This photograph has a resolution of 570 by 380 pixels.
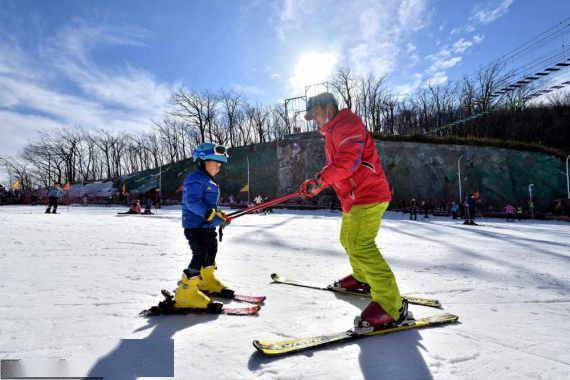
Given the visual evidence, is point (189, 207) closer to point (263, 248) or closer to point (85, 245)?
point (263, 248)

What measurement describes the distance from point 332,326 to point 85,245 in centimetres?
517

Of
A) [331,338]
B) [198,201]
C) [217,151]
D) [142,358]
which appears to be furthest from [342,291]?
[142,358]

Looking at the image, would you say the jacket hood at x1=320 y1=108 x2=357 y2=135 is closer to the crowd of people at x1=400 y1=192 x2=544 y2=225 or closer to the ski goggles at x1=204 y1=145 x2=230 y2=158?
the ski goggles at x1=204 y1=145 x2=230 y2=158

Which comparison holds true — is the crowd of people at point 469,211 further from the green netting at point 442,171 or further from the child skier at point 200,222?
the child skier at point 200,222

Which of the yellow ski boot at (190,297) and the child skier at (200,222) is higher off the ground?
the child skier at (200,222)

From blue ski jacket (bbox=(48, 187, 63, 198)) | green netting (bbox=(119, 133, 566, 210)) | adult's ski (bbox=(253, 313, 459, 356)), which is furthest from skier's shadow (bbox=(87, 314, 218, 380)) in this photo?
green netting (bbox=(119, 133, 566, 210))

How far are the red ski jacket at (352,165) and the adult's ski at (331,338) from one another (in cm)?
91

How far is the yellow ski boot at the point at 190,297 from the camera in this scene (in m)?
2.51

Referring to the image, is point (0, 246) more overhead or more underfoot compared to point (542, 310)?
more overhead

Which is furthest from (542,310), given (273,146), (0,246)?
(273,146)

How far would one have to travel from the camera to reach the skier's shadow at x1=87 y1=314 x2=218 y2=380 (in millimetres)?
1479

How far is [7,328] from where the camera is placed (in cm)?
195

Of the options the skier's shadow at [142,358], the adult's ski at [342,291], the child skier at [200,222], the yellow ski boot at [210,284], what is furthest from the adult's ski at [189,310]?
the adult's ski at [342,291]

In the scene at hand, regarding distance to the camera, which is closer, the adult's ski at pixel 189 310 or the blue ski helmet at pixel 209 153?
the adult's ski at pixel 189 310
